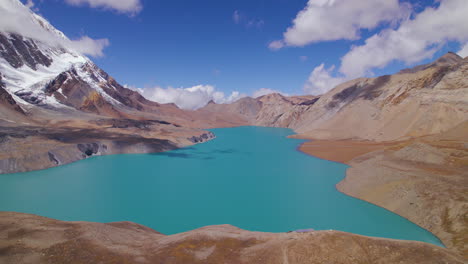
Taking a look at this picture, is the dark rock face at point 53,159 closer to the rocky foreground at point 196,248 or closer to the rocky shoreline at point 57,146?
the rocky shoreline at point 57,146

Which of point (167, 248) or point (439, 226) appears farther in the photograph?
point (439, 226)

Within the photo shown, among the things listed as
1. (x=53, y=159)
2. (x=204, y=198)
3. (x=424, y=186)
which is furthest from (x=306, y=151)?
(x=53, y=159)

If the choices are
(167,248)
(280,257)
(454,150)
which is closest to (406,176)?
(454,150)

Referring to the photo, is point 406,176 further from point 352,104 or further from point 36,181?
point 352,104

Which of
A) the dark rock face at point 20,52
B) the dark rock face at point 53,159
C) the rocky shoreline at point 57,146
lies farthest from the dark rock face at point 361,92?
the dark rock face at point 20,52

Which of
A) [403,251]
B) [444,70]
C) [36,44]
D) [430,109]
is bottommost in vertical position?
[403,251]

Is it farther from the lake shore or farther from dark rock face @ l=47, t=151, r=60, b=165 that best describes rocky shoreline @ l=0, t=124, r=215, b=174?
the lake shore
